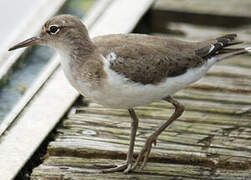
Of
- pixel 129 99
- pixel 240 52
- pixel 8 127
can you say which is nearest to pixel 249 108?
pixel 240 52

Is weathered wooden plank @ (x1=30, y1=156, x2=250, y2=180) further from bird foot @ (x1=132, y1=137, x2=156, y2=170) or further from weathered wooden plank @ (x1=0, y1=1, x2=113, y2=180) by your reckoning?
weathered wooden plank @ (x1=0, y1=1, x2=113, y2=180)

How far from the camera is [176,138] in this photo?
226 inches

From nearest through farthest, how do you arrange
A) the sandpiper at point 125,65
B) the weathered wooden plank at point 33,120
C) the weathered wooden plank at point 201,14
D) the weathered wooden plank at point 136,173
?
the sandpiper at point 125,65, the weathered wooden plank at point 136,173, the weathered wooden plank at point 33,120, the weathered wooden plank at point 201,14

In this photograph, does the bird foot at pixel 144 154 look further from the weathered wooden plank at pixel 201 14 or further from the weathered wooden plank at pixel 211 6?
the weathered wooden plank at pixel 211 6

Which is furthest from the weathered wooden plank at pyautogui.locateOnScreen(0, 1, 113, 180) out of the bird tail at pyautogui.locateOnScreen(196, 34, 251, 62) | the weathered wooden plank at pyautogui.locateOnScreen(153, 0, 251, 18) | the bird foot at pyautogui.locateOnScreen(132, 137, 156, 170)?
the weathered wooden plank at pyautogui.locateOnScreen(153, 0, 251, 18)

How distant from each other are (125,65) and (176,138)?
110 cm

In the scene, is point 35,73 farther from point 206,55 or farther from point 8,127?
point 206,55

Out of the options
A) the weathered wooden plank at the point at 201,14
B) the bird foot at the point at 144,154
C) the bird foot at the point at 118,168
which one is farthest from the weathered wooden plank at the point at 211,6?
the bird foot at the point at 118,168

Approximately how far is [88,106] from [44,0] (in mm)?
2761

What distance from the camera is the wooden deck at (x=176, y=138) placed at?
208 inches

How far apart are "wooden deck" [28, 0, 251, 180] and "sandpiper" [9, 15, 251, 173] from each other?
0.24 meters

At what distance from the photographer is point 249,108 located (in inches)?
244

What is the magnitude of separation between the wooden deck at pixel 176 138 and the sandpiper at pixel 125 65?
24 cm

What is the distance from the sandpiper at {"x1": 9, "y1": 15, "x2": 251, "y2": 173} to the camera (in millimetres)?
4938
